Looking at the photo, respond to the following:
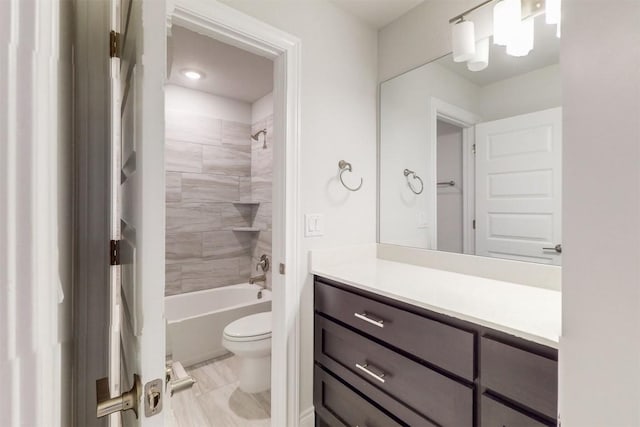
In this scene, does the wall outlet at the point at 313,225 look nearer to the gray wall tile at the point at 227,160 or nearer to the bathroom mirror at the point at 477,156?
the bathroom mirror at the point at 477,156

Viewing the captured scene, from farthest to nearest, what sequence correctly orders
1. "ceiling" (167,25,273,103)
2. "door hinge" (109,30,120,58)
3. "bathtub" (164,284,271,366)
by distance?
1. "bathtub" (164,284,271,366)
2. "ceiling" (167,25,273,103)
3. "door hinge" (109,30,120,58)

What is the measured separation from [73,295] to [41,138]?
498 millimetres

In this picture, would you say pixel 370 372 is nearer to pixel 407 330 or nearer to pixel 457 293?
pixel 407 330

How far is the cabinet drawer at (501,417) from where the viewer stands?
853 millimetres

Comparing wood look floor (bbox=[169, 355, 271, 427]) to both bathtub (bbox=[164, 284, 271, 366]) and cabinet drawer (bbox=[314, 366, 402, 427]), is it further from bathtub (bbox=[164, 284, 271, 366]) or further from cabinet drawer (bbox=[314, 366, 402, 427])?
cabinet drawer (bbox=[314, 366, 402, 427])

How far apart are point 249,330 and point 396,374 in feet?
3.69

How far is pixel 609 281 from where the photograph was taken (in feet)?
0.88

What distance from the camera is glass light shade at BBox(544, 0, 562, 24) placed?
127cm

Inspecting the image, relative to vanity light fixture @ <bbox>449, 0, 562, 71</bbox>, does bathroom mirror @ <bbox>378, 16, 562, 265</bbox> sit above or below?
below

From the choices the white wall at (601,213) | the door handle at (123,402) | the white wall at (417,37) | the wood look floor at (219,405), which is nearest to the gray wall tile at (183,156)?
the wood look floor at (219,405)

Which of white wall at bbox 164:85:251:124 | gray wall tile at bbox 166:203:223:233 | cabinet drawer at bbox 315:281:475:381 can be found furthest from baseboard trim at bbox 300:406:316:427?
white wall at bbox 164:85:251:124

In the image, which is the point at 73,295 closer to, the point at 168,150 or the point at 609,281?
the point at 609,281

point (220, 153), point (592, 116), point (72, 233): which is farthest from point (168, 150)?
point (592, 116)

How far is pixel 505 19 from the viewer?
143cm
